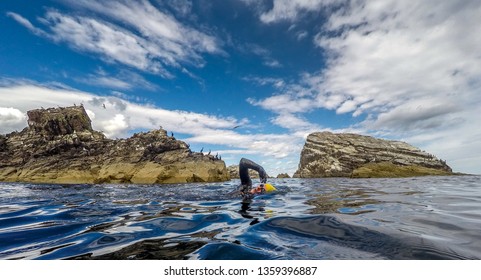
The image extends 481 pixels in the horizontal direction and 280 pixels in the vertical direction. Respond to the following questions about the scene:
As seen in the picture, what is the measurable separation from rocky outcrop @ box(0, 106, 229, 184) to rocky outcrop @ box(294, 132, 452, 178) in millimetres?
53073

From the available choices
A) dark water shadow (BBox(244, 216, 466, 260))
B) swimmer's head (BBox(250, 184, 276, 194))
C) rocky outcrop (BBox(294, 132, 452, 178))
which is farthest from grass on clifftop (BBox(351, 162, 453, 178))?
dark water shadow (BBox(244, 216, 466, 260))

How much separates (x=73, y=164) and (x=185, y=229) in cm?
5315

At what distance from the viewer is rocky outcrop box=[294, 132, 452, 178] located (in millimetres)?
86250

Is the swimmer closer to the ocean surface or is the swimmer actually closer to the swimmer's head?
the swimmer's head

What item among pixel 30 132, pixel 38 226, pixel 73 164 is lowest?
pixel 38 226

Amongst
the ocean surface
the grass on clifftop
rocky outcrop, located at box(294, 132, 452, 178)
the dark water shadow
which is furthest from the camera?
rocky outcrop, located at box(294, 132, 452, 178)

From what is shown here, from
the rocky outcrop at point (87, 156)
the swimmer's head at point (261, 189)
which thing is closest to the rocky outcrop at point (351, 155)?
the rocky outcrop at point (87, 156)

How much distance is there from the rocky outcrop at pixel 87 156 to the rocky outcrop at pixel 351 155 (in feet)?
174

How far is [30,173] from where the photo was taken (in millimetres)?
46156
